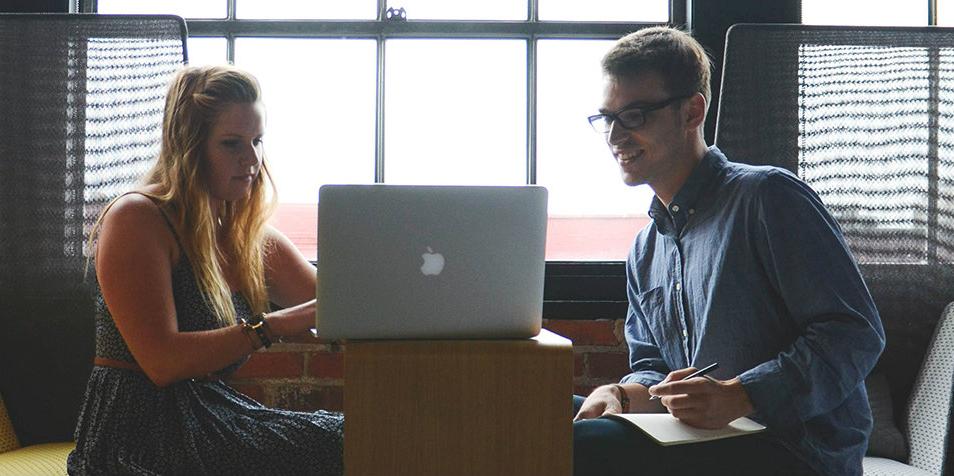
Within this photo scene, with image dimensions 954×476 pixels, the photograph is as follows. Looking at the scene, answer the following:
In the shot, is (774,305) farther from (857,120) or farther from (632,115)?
(857,120)

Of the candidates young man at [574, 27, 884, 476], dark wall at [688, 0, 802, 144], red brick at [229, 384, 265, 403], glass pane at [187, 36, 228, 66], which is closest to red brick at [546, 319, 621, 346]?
young man at [574, 27, 884, 476]

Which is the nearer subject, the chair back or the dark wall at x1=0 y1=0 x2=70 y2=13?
the chair back

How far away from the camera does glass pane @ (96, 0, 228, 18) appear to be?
2355mm

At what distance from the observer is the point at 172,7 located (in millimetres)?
2369

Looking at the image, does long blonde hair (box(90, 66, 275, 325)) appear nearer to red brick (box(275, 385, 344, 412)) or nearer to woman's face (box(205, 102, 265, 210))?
woman's face (box(205, 102, 265, 210))

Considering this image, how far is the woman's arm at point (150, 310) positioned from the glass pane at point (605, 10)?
1.27 m

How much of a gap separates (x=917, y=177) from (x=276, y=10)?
1692 mm

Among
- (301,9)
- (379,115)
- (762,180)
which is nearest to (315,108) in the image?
(379,115)

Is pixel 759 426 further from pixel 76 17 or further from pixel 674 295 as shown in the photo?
pixel 76 17

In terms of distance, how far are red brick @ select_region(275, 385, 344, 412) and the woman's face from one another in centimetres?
72

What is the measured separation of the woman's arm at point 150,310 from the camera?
1513 millimetres

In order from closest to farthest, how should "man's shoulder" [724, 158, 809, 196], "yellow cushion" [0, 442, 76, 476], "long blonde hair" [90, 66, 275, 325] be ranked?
"man's shoulder" [724, 158, 809, 196], "long blonde hair" [90, 66, 275, 325], "yellow cushion" [0, 442, 76, 476]

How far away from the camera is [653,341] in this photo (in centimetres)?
174

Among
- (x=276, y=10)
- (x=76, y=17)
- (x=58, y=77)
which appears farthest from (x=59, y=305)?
(x=276, y=10)
